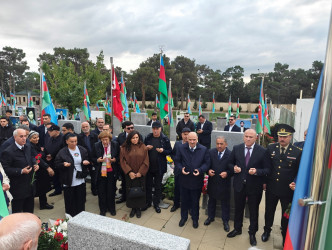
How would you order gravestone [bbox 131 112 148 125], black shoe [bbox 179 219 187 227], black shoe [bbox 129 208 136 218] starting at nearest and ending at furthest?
black shoe [bbox 179 219 187 227] < black shoe [bbox 129 208 136 218] < gravestone [bbox 131 112 148 125]

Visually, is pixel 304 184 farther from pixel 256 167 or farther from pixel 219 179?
pixel 219 179

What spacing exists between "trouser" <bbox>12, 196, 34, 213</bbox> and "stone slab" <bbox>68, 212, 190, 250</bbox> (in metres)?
2.11

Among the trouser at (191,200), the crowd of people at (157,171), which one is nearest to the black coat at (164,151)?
the crowd of people at (157,171)

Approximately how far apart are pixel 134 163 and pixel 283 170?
9.25 feet

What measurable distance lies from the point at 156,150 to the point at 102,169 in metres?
1.24

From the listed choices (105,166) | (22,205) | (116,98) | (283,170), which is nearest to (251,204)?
(283,170)

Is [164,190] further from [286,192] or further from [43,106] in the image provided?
[43,106]

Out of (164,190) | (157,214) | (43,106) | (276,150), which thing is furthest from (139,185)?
(43,106)

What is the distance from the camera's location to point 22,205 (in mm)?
4316

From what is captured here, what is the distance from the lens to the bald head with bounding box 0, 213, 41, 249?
1.33 metres

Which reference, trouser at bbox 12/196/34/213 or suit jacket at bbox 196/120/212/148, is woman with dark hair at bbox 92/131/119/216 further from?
suit jacket at bbox 196/120/212/148

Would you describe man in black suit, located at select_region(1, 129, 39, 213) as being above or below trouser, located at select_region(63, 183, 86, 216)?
above

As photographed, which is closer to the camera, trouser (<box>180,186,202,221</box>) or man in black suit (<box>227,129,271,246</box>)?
man in black suit (<box>227,129,271,246</box>)

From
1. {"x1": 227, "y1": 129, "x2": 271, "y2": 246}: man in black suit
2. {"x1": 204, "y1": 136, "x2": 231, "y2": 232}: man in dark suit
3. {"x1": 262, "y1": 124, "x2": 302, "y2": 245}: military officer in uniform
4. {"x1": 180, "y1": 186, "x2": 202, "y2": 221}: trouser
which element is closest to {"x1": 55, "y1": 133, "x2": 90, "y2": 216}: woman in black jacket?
{"x1": 180, "y1": 186, "x2": 202, "y2": 221}: trouser
